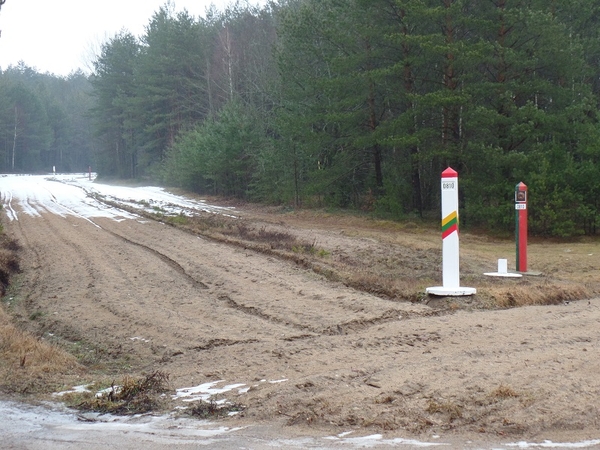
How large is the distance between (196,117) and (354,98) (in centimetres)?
4176

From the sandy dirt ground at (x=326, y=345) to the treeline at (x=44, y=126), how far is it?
279 ft

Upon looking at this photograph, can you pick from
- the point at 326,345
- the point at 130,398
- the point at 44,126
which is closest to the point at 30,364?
the point at 130,398

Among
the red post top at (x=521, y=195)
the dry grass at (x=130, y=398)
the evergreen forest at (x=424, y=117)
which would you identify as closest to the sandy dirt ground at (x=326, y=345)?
the dry grass at (x=130, y=398)

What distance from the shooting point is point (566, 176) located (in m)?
23.5

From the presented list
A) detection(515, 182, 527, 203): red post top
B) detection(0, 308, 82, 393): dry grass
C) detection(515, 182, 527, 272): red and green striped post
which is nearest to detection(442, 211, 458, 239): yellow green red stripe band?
detection(515, 182, 527, 272): red and green striped post

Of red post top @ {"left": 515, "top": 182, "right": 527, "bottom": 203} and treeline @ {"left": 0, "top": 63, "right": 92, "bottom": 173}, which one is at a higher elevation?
treeline @ {"left": 0, "top": 63, "right": 92, "bottom": 173}

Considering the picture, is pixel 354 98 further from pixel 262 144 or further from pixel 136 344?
pixel 136 344

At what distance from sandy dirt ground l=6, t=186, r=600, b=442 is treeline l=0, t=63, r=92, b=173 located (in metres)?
85.1

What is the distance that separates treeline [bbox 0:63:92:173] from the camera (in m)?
107

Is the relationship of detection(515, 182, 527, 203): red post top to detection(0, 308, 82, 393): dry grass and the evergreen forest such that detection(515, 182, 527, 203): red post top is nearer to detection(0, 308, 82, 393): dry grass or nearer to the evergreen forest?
detection(0, 308, 82, 393): dry grass

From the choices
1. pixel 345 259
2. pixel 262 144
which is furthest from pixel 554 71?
pixel 262 144

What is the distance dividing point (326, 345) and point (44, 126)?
114670mm

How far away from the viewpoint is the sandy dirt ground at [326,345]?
544cm

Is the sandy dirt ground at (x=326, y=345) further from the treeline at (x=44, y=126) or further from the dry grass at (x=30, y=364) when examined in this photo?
the treeline at (x=44, y=126)
